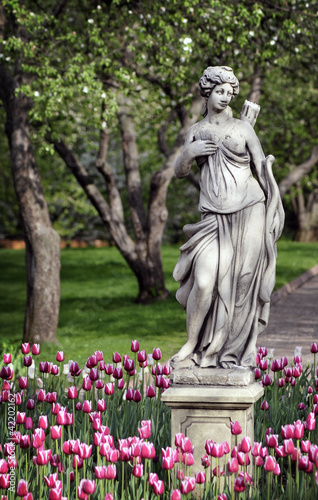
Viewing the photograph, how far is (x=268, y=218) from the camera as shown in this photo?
17.9 feet

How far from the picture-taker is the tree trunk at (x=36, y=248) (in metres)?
12.1

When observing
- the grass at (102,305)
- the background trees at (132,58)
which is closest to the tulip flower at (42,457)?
the grass at (102,305)

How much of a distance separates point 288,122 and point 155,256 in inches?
450

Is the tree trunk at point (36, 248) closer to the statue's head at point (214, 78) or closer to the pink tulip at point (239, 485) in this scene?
the statue's head at point (214, 78)

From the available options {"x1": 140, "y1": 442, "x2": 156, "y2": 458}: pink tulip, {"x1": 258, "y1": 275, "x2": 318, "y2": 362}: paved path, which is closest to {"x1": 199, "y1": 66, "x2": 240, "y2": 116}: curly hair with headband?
{"x1": 140, "y1": 442, "x2": 156, "y2": 458}: pink tulip

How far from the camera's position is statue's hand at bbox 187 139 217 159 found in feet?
17.9

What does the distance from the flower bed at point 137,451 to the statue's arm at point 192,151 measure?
168 cm

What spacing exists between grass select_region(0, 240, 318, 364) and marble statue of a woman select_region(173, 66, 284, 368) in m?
5.56

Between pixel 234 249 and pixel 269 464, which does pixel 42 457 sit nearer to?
pixel 269 464

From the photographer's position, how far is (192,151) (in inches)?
216

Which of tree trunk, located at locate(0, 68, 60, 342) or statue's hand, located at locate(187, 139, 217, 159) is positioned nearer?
statue's hand, located at locate(187, 139, 217, 159)

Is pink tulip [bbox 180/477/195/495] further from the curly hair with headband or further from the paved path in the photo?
the paved path

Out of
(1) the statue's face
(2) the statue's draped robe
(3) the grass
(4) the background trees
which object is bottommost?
(3) the grass

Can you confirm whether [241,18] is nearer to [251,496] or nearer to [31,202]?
[31,202]
